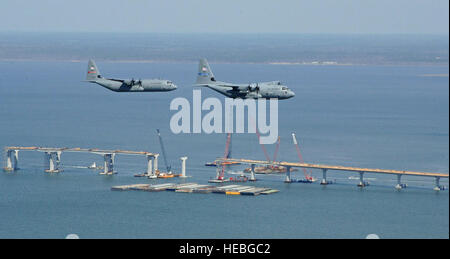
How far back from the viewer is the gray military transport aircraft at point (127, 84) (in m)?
70.2

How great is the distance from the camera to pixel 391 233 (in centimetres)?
8475

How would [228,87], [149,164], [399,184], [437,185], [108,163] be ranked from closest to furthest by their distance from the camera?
[228,87]
[437,185]
[399,184]
[149,164]
[108,163]

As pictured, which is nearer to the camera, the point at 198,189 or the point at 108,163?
the point at 198,189

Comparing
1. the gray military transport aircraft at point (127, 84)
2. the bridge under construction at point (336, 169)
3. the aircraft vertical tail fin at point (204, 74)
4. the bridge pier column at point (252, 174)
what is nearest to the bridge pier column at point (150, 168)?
the bridge under construction at point (336, 169)

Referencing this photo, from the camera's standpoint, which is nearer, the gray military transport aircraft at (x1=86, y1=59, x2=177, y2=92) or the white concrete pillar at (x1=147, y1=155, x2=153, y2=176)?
the gray military transport aircraft at (x1=86, y1=59, x2=177, y2=92)

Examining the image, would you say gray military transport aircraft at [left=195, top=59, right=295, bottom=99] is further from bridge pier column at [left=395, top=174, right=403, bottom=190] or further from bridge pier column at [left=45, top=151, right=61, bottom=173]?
bridge pier column at [left=45, top=151, right=61, bottom=173]

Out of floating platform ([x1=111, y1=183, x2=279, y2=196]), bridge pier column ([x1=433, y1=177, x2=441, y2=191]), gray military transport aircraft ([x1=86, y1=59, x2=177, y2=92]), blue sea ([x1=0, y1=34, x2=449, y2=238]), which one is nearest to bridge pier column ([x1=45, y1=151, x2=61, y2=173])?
blue sea ([x1=0, y1=34, x2=449, y2=238])

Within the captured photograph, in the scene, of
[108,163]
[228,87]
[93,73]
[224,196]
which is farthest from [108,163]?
[228,87]

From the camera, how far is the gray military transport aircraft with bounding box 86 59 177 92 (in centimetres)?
7019

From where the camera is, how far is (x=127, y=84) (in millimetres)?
70812

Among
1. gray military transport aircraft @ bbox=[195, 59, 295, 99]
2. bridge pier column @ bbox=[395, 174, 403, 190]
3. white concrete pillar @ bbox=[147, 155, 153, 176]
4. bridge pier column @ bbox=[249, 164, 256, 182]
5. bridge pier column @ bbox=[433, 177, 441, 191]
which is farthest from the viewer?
white concrete pillar @ bbox=[147, 155, 153, 176]

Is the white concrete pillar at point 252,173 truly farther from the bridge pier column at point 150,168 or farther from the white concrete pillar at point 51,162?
the white concrete pillar at point 51,162

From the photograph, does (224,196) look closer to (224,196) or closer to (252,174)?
(224,196)

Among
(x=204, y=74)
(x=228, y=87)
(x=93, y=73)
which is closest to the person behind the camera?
(x=204, y=74)
